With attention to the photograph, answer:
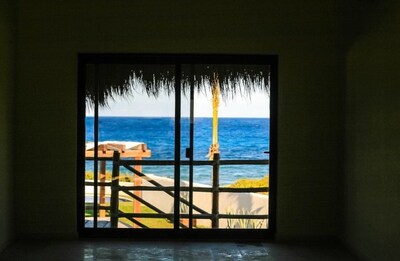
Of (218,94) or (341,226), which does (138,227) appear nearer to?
(218,94)

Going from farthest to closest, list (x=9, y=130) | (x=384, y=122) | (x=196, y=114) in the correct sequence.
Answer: (x=196, y=114)
(x=9, y=130)
(x=384, y=122)

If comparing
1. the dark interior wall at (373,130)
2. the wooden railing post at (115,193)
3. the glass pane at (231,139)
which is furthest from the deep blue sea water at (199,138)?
the dark interior wall at (373,130)

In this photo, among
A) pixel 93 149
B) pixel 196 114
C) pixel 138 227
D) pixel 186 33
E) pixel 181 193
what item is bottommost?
pixel 138 227

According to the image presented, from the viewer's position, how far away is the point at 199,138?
5789 millimetres

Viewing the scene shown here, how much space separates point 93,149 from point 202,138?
116 cm

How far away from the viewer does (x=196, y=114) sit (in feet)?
18.9

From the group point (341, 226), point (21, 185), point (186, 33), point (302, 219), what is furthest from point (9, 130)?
point (341, 226)

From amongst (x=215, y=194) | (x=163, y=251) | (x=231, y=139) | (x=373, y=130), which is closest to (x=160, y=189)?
(x=215, y=194)

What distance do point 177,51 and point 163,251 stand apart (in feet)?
6.68

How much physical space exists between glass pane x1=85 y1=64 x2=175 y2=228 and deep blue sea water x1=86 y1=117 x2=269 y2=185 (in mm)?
11

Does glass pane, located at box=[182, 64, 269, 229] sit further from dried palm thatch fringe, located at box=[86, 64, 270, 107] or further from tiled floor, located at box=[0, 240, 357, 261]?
tiled floor, located at box=[0, 240, 357, 261]

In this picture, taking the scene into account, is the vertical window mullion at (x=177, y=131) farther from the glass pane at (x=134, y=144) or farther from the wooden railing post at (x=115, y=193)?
the wooden railing post at (x=115, y=193)

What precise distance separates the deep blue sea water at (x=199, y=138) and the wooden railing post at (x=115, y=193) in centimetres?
24

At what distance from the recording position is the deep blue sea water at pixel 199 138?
18.9 feet
